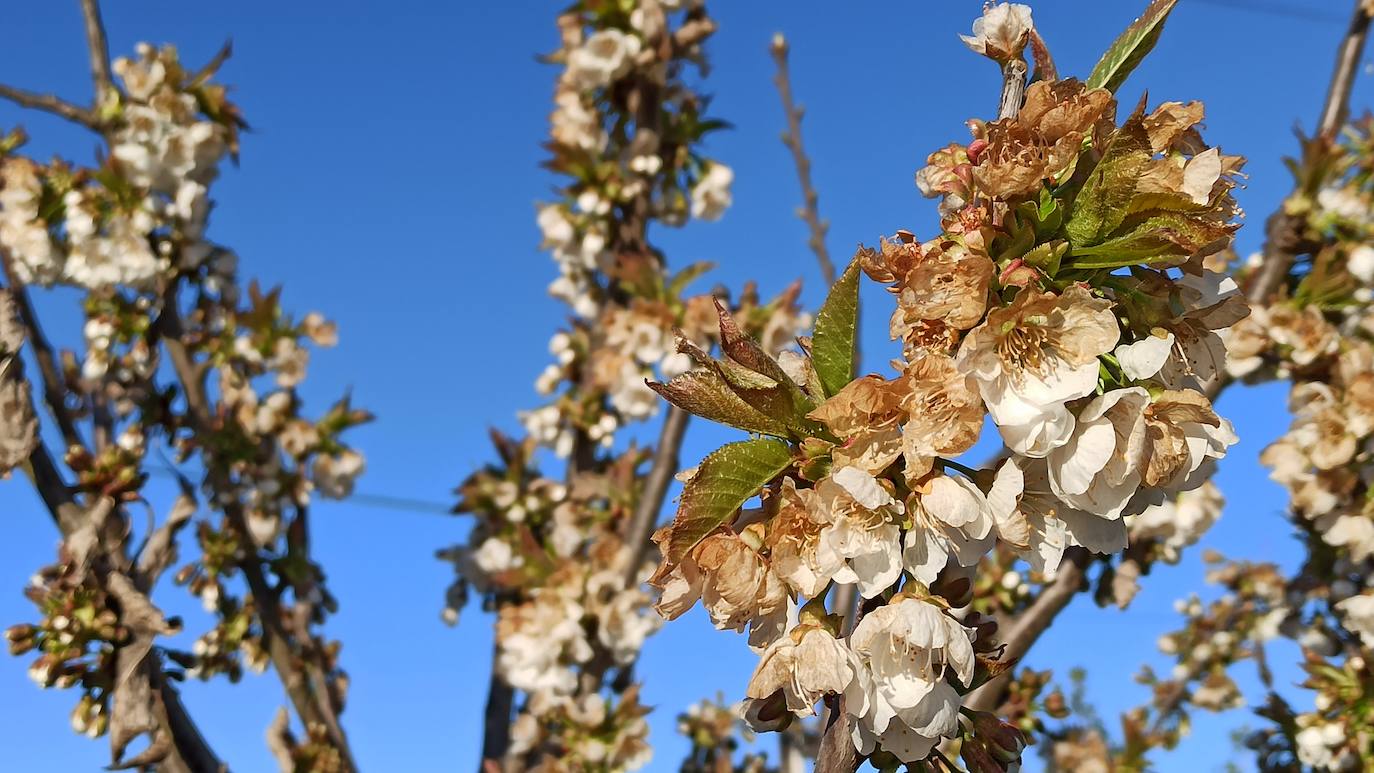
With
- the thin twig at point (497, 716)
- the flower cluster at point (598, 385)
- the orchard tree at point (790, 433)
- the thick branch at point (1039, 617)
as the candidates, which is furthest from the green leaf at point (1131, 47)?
the thin twig at point (497, 716)

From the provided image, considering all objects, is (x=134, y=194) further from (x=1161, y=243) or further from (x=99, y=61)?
(x=1161, y=243)

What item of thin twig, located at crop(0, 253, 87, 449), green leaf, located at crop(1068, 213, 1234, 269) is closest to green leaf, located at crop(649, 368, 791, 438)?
green leaf, located at crop(1068, 213, 1234, 269)

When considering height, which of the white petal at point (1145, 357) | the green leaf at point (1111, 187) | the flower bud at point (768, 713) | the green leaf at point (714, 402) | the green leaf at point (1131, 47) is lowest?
the flower bud at point (768, 713)

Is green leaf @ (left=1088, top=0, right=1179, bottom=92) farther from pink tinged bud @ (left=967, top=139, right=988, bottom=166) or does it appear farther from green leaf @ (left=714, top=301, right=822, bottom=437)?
green leaf @ (left=714, top=301, right=822, bottom=437)

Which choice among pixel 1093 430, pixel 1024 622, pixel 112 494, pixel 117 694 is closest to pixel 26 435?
pixel 112 494

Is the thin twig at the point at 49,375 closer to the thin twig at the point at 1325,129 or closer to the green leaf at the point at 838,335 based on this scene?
the green leaf at the point at 838,335

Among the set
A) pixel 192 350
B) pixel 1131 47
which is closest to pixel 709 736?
pixel 192 350
